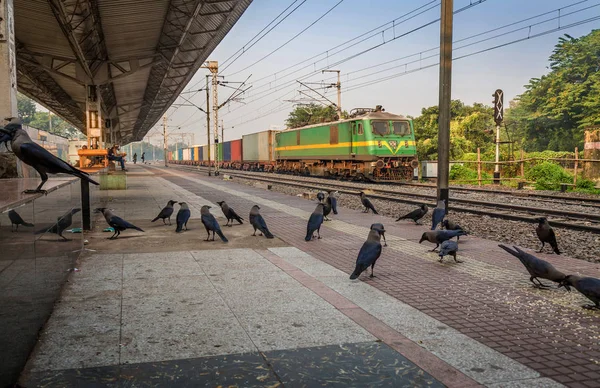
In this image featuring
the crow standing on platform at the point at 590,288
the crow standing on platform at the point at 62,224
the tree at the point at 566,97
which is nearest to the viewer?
the crow standing on platform at the point at 62,224

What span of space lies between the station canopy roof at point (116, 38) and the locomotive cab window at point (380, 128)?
29.2 feet

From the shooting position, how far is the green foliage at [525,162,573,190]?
21392mm

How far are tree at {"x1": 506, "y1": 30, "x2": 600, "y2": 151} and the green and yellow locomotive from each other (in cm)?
1780

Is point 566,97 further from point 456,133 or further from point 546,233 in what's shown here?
point 546,233

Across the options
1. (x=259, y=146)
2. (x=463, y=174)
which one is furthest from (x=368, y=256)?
(x=259, y=146)

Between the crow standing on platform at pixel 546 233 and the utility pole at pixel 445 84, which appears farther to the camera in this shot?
the utility pole at pixel 445 84

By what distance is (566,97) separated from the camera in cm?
3912

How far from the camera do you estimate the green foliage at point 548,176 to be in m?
21.4

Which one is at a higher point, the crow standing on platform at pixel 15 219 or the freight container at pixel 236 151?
the freight container at pixel 236 151

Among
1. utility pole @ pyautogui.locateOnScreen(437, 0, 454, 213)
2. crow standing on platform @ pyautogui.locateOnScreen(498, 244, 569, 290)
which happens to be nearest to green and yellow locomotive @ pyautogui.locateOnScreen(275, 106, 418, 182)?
utility pole @ pyautogui.locateOnScreen(437, 0, 454, 213)

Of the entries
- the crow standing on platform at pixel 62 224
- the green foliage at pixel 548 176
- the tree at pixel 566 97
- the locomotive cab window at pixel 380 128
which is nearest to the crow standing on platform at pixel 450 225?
the crow standing on platform at pixel 62 224

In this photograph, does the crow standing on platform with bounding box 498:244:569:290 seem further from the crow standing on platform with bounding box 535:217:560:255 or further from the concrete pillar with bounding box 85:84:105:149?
the concrete pillar with bounding box 85:84:105:149

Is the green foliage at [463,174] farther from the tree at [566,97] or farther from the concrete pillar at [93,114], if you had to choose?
the concrete pillar at [93,114]

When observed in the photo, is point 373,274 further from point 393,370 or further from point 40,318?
point 40,318
